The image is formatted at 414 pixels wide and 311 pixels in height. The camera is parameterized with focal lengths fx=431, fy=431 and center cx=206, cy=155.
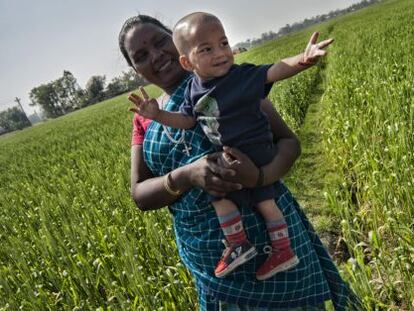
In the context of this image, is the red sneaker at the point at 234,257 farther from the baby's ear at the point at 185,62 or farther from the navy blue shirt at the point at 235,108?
the baby's ear at the point at 185,62

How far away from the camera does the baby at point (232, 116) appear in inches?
59.5

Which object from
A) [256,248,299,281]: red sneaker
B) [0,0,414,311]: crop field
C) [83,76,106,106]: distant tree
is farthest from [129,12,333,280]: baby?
[83,76,106,106]: distant tree

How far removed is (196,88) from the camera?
63.3 inches

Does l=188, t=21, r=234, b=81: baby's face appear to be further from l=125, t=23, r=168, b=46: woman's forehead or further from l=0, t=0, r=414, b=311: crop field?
l=0, t=0, r=414, b=311: crop field

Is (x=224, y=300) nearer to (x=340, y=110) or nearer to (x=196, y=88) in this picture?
(x=196, y=88)

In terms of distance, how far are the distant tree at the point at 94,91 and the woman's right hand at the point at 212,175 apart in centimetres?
7891

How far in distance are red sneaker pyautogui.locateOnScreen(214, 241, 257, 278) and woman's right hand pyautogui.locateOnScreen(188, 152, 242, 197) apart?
192 mm

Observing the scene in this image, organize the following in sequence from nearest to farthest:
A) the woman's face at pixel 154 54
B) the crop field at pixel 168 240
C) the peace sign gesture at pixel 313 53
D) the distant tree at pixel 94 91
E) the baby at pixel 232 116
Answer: the peace sign gesture at pixel 313 53
the baby at pixel 232 116
the woman's face at pixel 154 54
the crop field at pixel 168 240
the distant tree at pixel 94 91

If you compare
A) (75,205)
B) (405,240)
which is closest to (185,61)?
(405,240)

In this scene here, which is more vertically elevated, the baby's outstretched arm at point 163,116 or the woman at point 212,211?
the baby's outstretched arm at point 163,116

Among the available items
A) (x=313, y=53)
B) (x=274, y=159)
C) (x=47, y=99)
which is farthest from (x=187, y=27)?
(x=47, y=99)

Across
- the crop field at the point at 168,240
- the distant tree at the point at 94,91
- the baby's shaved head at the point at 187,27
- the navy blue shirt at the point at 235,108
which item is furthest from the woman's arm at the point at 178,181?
the distant tree at the point at 94,91

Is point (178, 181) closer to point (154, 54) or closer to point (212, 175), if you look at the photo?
point (212, 175)

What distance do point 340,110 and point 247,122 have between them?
161 inches
